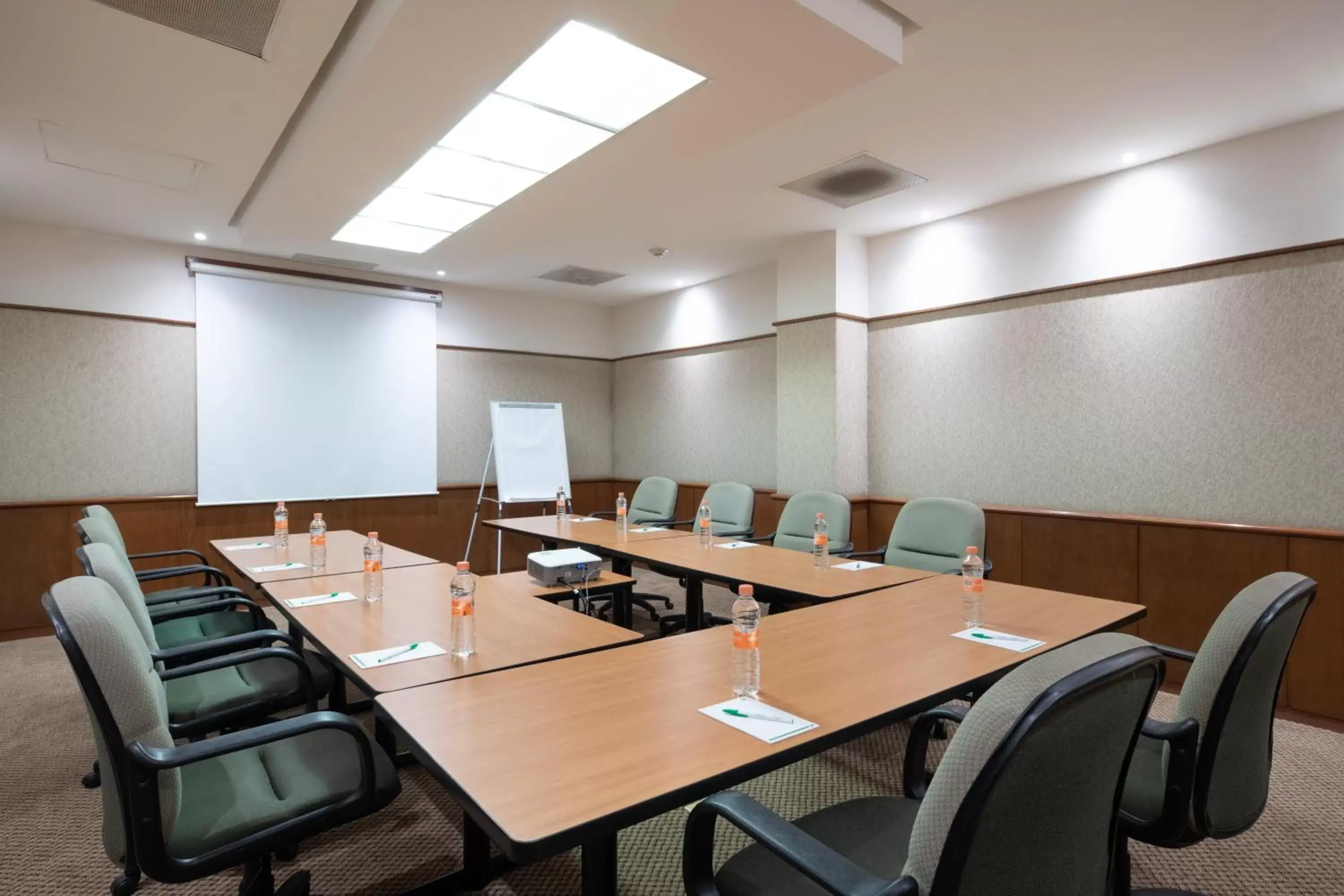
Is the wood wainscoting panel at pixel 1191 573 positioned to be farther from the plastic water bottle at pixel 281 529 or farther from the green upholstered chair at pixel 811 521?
the plastic water bottle at pixel 281 529

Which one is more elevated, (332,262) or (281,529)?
(332,262)

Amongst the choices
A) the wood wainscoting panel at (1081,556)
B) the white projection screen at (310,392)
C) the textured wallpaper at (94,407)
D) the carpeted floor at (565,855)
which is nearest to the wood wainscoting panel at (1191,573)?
the wood wainscoting panel at (1081,556)

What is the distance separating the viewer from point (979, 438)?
470 centimetres

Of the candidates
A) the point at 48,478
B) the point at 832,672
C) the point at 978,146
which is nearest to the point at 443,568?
the point at 832,672

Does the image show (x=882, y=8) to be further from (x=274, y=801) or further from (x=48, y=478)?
(x=48, y=478)

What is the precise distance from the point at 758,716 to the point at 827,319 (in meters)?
4.08

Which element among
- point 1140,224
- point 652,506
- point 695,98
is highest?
point 695,98

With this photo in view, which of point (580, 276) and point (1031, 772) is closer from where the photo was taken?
point (1031, 772)

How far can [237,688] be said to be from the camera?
231 centimetres

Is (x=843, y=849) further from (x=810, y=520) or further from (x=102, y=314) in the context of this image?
(x=102, y=314)

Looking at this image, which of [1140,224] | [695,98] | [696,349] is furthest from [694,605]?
[696,349]

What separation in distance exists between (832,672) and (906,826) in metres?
0.39

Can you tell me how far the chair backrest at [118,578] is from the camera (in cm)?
193

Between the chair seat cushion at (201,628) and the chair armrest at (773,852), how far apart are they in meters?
2.45
